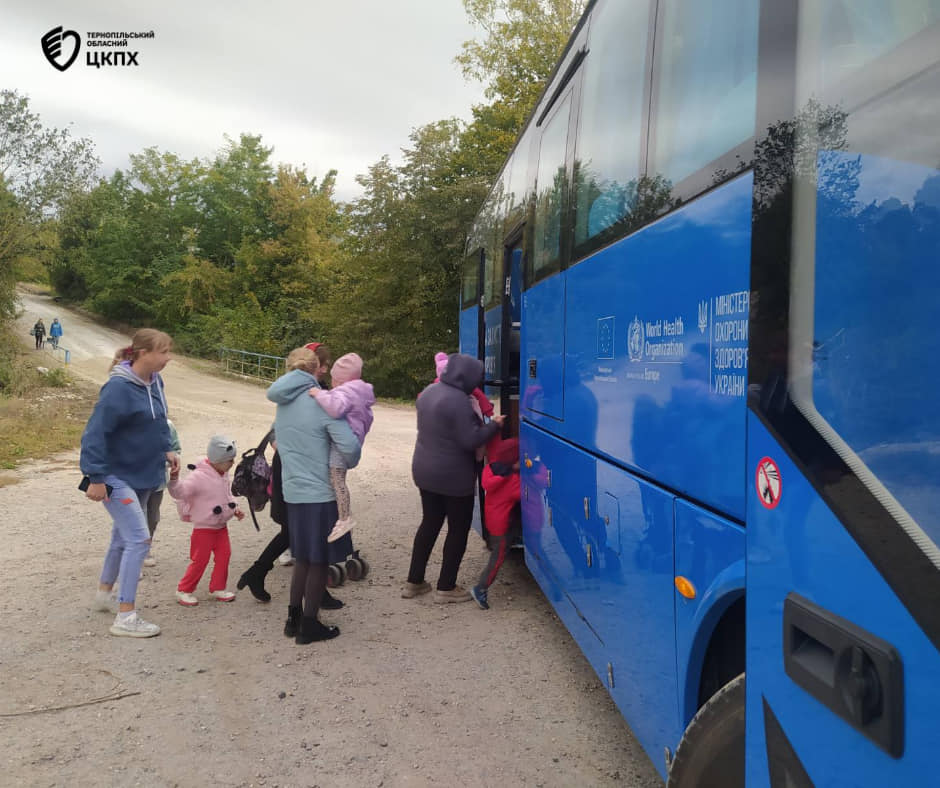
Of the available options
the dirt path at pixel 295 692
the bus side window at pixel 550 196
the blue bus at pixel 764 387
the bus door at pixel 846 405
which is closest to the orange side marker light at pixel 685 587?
the blue bus at pixel 764 387

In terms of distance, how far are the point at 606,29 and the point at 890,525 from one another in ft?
10.0

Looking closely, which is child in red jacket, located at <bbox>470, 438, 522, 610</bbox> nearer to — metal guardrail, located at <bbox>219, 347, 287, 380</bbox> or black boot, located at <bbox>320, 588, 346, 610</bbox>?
black boot, located at <bbox>320, 588, 346, 610</bbox>

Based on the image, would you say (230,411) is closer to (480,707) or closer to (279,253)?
(480,707)

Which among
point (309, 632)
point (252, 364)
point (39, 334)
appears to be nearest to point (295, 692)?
point (309, 632)

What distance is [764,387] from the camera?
1746 millimetres

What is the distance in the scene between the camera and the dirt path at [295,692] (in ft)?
11.3

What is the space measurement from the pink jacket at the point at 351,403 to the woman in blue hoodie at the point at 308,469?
0.08 meters

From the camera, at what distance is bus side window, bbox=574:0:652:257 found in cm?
305

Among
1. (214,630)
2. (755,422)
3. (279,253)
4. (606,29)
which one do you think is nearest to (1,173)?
(279,253)

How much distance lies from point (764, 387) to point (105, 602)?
16.8 feet

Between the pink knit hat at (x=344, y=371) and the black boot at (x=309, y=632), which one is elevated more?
the pink knit hat at (x=344, y=371)

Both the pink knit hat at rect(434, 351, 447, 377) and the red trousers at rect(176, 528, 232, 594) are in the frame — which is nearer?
the red trousers at rect(176, 528, 232, 594)

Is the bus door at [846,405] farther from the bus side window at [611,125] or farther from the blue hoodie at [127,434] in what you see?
the blue hoodie at [127,434]

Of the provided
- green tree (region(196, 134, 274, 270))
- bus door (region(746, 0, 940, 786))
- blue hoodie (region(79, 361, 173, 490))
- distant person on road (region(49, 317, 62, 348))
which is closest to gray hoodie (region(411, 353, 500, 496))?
blue hoodie (region(79, 361, 173, 490))
